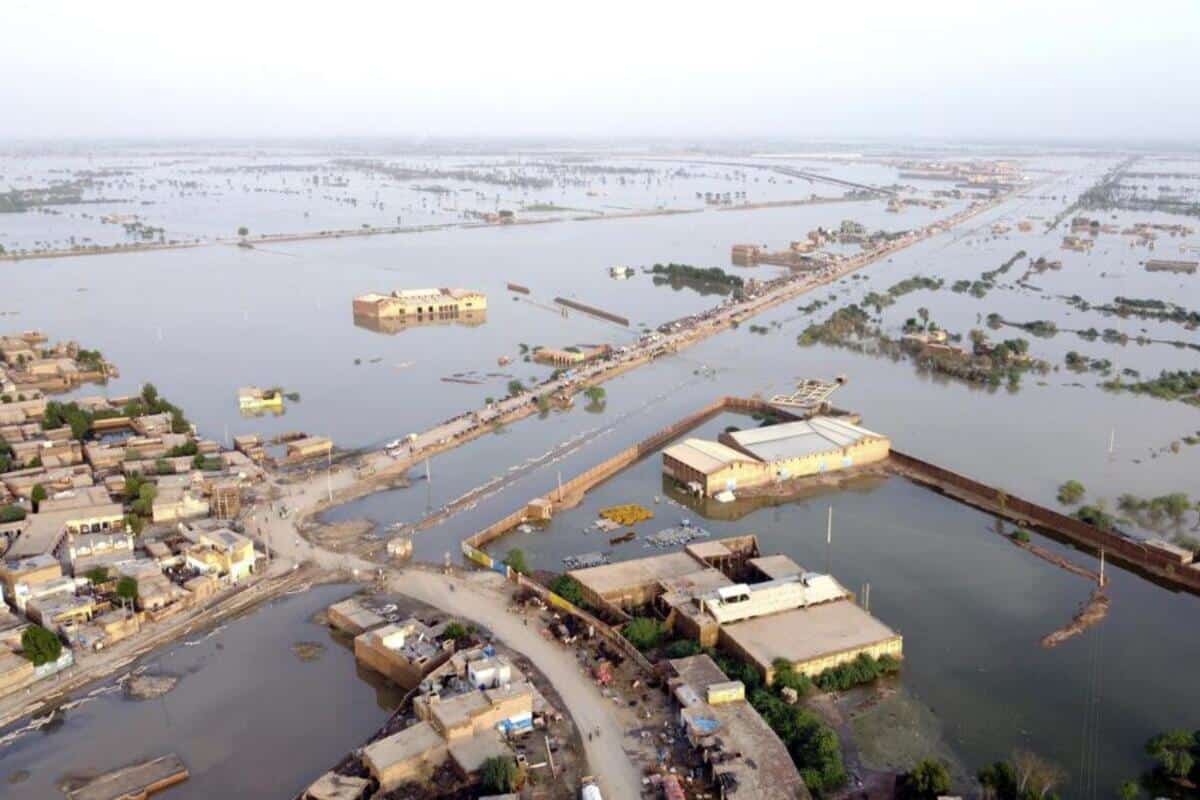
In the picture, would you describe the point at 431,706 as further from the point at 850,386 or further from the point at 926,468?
the point at 850,386

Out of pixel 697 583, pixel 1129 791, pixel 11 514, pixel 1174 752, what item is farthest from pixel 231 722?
pixel 1174 752

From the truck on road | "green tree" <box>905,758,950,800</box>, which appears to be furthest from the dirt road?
"green tree" <box>905,758,950,800</box>

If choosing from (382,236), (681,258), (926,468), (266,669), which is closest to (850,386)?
(926,468)

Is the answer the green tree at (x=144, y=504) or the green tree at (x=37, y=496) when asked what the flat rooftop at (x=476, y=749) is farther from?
the green tree at (x=37, y=496)

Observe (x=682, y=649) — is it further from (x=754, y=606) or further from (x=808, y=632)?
(x=808, y=632)

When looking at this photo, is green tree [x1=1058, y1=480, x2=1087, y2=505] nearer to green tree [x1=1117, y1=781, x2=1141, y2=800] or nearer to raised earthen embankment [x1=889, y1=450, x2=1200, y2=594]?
raised earthen embankment [x1=889, y1=450, x2=1200, y2=594]
